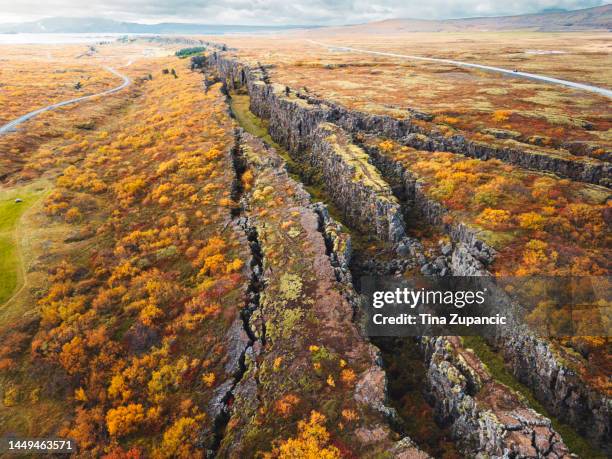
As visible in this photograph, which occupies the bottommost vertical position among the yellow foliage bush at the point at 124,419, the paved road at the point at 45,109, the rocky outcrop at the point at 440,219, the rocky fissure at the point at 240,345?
the yellow foliage bush at the point at 124,419

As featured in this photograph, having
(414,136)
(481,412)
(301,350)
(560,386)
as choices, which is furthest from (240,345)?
(414,136)

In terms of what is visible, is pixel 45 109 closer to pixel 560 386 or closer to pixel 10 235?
pixel 10 235

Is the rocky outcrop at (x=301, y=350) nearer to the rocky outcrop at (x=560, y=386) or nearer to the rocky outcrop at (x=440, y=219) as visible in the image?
the rocky outcrop at (x=560, y=386)

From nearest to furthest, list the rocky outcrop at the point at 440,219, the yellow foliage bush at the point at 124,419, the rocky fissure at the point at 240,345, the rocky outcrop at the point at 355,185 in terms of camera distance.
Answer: the rocky fissure at the point at 240,345
the yellow foliage bush at the point at 124,419
the rocky outcrop at the point at 440,219
the rocky outcrop at the point at 355,185

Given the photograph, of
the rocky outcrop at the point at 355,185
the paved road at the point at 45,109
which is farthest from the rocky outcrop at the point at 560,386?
the paved road at the point at 45,109

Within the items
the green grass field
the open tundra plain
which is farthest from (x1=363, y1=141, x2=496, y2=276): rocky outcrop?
the green grass field

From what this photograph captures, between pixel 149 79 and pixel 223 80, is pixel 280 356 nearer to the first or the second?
pixel 223 80

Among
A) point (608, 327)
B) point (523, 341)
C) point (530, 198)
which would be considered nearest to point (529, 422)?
point (523, 341)
